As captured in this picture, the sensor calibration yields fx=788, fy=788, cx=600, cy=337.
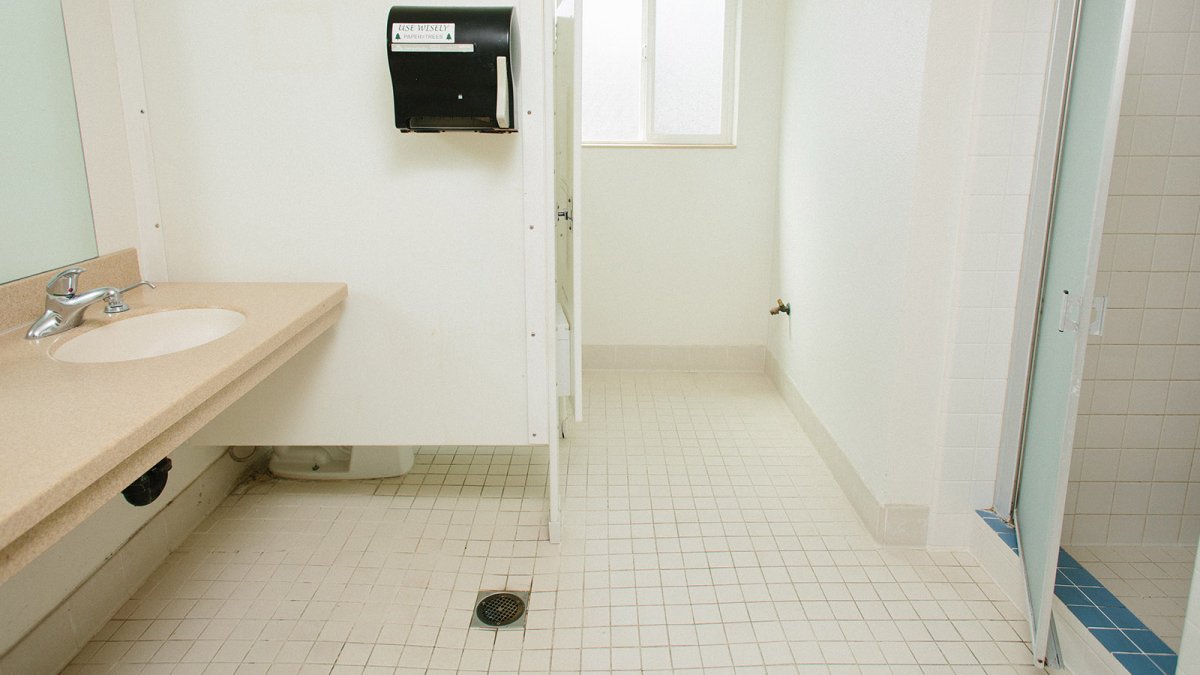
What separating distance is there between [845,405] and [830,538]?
21.0 inches

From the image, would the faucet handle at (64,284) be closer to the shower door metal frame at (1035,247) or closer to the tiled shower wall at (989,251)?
the tiled shower wall at (989,251)

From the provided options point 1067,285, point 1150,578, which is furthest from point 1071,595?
point 1067,285

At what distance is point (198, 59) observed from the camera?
7.11 feet

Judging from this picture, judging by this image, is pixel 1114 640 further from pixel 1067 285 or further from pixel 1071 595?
pixel 1067 285

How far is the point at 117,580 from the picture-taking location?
207cm

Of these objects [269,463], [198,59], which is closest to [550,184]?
[198,59]

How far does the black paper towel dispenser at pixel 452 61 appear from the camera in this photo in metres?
1.97

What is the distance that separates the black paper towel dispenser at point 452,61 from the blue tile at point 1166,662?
75.6 inches

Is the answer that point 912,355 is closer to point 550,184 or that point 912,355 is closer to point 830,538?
point 830,538

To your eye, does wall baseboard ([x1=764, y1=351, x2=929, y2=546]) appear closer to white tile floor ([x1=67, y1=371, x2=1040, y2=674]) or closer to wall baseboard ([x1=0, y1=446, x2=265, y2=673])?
white tile floor ([x1=67, y1=371, x2=1040, y2=674])

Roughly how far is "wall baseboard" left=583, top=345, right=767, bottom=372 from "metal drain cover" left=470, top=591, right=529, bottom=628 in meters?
2.06

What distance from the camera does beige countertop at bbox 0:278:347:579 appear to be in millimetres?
999

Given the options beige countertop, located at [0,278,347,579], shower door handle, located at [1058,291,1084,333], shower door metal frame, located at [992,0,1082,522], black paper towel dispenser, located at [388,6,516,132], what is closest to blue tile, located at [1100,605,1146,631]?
shower door metal frame, located at [992,0,1082,522]

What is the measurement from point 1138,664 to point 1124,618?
0.61ft
